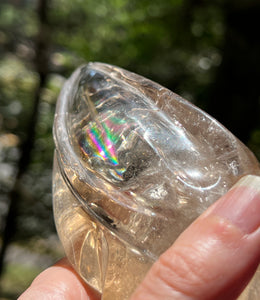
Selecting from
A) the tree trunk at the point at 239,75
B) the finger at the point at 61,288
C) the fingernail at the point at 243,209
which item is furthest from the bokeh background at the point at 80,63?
the fingernail at the point at 243,209

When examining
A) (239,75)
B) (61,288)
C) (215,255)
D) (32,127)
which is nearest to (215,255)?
(215,255)

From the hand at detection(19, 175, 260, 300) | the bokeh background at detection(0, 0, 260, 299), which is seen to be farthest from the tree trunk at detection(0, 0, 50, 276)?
the hand at detection(19, 175, 260, 300)

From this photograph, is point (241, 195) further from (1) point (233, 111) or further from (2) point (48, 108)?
(2) point (48, 108)

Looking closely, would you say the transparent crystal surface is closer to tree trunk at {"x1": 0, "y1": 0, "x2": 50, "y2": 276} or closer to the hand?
the hand

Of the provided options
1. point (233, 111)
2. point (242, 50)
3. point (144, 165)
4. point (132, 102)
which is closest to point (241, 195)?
point (144, 165)

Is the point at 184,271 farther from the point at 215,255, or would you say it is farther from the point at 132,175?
the point at 132,175
